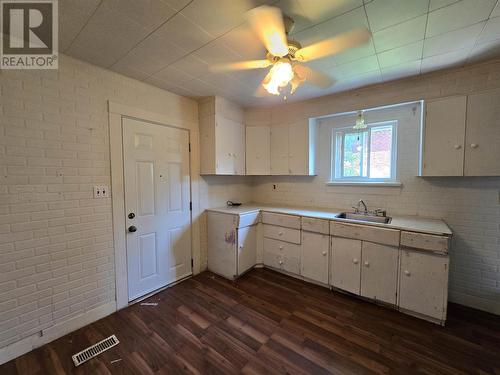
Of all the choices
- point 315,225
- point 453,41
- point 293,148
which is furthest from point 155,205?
point 453,41

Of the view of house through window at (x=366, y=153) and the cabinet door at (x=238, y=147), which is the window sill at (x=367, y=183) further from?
the cabinet door at (x=238, y=147)

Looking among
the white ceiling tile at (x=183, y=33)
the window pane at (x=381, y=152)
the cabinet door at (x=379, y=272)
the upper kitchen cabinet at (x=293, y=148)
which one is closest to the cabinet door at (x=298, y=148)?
the upper kitchen cabinet at (x=293, y=148)

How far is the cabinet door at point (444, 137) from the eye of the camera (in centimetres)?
212

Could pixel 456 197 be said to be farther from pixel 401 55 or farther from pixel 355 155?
pixel 401 55

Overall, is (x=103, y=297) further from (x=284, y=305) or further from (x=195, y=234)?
(x=284, y=305)

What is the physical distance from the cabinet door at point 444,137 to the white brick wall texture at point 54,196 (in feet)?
10.9

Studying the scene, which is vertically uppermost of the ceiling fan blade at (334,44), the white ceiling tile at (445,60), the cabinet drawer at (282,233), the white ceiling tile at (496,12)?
the white ceiling tile at (445,60)

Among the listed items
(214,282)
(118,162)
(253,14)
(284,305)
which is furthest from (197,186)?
(253,14)

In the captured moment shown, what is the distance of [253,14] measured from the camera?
1.20 metres

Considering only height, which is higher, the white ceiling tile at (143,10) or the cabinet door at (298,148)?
the white ceiling tile at (143,10)

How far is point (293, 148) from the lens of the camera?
3.27 metres

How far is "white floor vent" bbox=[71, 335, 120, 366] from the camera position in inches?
64.6

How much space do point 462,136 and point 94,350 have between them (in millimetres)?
3921

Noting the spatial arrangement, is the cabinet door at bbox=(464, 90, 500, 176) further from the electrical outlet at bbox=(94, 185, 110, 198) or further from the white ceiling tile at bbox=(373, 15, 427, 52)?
the electrical outlet at bbox=(94, 185, 110, 198)
